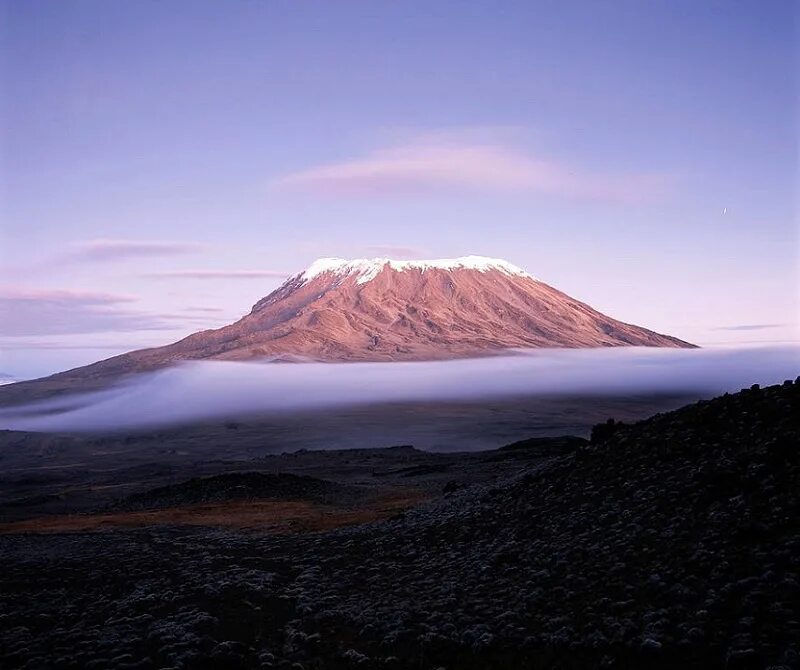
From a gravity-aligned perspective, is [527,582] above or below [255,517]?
above

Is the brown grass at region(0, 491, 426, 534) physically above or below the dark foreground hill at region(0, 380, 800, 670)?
below

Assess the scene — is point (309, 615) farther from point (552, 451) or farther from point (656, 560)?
point (552, 451)

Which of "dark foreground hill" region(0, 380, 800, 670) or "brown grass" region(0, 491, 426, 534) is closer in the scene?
"dark foreground hill" region(0, 380, 800, 670)

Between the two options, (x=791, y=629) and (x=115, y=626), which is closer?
(x=791, y=629)

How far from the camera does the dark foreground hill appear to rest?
35.4ft

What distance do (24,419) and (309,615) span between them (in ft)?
636

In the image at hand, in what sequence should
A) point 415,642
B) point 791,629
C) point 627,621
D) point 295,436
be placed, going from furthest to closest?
point 295,436
point 415,642
point 627,621
point 791,629

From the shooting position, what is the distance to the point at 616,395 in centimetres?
18275

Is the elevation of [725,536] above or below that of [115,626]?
above

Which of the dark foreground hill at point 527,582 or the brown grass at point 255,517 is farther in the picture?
the brown grass at point 255,517

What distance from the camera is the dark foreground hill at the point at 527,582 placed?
1078 cm

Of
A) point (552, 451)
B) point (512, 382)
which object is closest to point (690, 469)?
point (552, 451)

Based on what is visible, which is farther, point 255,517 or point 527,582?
point 255,517

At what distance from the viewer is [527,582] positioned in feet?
45.8
